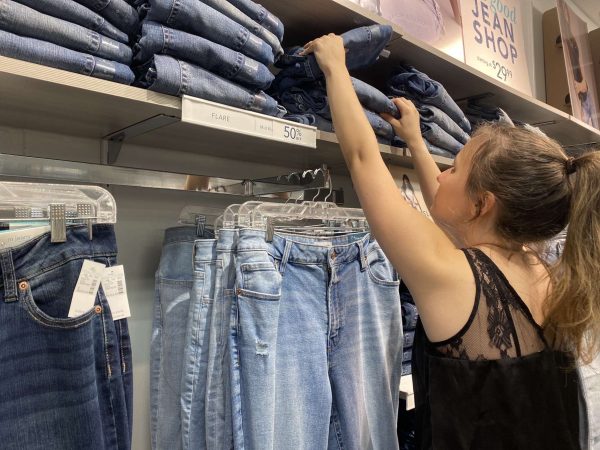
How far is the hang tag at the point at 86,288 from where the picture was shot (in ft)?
2.11

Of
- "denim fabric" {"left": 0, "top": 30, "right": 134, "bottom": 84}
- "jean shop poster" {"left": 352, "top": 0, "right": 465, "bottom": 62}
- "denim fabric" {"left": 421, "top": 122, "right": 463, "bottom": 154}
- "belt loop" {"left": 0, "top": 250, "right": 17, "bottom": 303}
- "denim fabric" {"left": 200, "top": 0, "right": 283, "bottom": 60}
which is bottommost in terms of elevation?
"belt loop" {"left": 0, "top": 250, "right": 17, "bottom": 303}

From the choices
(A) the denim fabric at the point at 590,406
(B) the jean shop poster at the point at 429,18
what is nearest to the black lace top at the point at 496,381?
(A) the denim fabric at the point at 590,406

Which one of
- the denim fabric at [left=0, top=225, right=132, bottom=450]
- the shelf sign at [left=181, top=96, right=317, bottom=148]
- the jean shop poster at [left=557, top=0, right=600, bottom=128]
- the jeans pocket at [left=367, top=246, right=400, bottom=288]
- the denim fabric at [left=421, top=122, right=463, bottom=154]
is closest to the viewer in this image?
the denim fabric at [left=0, top=225, right=132, bottom=450]

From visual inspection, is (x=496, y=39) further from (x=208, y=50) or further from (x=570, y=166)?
(x=208, y=50)

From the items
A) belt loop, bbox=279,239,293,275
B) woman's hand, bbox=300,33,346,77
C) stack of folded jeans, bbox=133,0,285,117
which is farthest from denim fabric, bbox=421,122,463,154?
belt loop, bbox=279,239,293,275

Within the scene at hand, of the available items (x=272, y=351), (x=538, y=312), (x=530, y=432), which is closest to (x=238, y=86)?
(x=272, y=351)

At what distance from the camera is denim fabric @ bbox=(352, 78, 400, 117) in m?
1.16

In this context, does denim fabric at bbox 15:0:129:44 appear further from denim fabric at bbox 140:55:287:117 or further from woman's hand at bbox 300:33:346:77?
woman's hand at bbox 300:33:346:77

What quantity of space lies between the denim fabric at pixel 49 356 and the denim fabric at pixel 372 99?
2.56 feet

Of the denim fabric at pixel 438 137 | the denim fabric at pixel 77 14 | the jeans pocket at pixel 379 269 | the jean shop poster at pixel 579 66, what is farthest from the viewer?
the jean shop poster at pixel 579 66

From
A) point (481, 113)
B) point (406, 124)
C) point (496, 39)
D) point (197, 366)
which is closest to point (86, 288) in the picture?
point (197, 366)

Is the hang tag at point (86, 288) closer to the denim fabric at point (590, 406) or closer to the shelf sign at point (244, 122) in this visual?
the shelf sign at point (244, 122)

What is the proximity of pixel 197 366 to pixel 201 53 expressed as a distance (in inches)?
23.3

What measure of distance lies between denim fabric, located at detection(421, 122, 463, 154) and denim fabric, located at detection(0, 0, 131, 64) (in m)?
0.91
